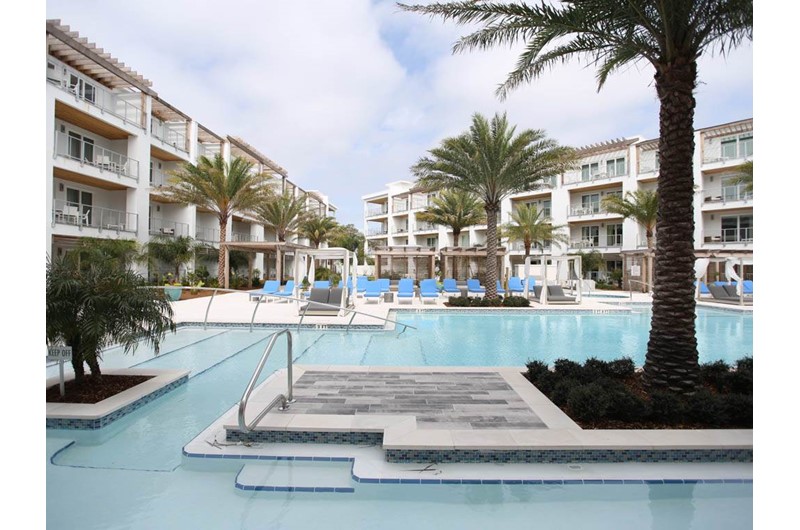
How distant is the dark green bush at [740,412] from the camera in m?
4.52

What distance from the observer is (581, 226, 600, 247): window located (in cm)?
3786

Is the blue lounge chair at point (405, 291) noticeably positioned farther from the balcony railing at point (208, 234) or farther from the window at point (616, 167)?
the window at point (616, 167)

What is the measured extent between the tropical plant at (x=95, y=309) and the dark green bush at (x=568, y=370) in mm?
5338

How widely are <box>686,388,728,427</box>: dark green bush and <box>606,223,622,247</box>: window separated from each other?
34.5 m

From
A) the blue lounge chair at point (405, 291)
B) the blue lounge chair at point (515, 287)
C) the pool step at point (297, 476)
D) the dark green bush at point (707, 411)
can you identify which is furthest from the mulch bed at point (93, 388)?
the blue lounge chair at point (515, 287)

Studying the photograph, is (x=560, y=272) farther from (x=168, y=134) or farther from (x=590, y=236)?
(x=168, y=134)

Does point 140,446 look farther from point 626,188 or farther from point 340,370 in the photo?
point 626,188

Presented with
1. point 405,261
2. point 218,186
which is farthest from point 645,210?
point 218,186

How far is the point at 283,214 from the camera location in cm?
3372

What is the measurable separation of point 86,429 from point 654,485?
5.66 m

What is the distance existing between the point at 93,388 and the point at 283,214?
28.8 metres

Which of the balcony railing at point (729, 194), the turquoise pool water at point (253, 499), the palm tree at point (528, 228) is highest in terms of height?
the balcony railing at point (729, 194)

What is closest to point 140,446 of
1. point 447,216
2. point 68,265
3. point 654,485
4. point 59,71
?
point 68,265

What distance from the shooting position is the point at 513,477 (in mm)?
3816
